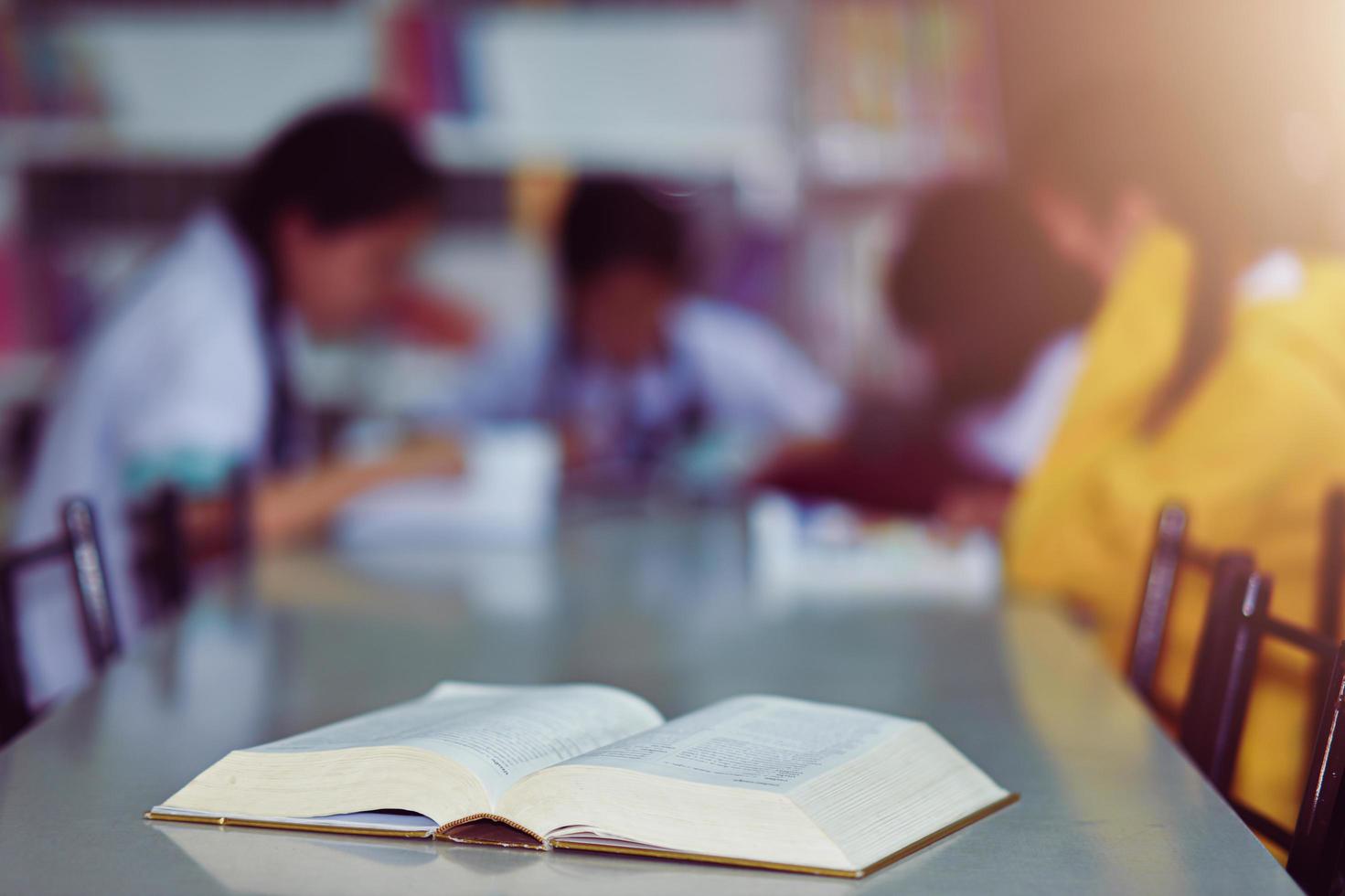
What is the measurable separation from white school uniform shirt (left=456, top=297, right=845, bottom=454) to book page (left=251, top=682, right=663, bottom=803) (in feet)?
5.68

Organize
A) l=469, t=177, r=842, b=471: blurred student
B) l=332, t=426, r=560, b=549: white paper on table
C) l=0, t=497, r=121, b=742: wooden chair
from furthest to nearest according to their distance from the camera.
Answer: l=469, t=177, r=842, b=471: blurred student < l=332, t=426, r=560, b=549: white paper on table < l=0, t=497, r=121, b=742: wooden chair

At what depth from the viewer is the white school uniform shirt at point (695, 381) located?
261 centimetres

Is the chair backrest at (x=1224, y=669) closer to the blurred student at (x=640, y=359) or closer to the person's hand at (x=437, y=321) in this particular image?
the blurred student at (x=640, y=359)

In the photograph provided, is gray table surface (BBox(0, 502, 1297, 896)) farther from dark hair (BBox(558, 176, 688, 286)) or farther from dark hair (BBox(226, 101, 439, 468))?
dark hair (BBox(558, 176, 688, 286))

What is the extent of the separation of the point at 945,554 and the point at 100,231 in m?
2.19

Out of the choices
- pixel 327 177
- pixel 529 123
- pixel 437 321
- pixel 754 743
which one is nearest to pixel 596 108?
pixel 529 123

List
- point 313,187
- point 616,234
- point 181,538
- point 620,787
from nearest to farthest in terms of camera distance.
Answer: point 620,787 → point 181,538 → point 313,187 → point 616,234

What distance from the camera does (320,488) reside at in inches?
69.9

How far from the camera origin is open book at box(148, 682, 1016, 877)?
0.64 m

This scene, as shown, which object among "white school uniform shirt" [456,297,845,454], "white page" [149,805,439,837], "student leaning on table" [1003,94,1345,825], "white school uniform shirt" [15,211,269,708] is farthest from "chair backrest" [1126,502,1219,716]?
"white school uniform shirt" [456,297,845,454]

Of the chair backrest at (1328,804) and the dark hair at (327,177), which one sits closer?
the chair backrest at (1328,804)

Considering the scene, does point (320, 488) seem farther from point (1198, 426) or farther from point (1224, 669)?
point (1224, 669)

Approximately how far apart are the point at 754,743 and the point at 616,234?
195 centimetres

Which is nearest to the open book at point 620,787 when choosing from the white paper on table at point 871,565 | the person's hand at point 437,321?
the white paper on table at point 871,565
